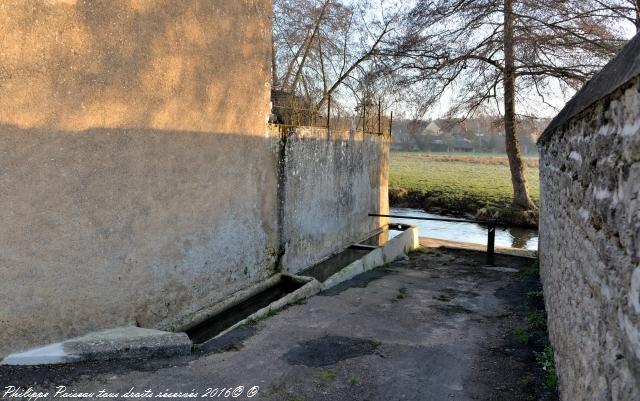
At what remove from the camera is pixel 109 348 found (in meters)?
4.68

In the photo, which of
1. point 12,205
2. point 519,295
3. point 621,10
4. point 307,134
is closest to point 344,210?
point 307,134

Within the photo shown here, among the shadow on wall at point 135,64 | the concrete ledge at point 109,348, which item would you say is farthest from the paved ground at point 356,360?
the shadow on wall at point 135,64

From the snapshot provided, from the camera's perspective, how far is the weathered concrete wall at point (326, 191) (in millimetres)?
8930


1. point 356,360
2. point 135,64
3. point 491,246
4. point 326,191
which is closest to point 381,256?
point 326,191

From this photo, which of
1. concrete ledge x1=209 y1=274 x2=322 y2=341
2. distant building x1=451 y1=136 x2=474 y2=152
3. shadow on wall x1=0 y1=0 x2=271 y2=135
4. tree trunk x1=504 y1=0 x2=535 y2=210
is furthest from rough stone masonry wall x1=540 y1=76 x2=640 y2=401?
distant building x1=451 y1=136 x2=474 y2=152

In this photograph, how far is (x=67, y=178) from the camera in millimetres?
4719

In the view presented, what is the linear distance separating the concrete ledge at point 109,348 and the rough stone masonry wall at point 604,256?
3413 mm

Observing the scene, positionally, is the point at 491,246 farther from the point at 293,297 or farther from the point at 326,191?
the point at 293,297

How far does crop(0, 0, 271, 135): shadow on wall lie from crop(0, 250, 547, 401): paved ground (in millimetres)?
2333

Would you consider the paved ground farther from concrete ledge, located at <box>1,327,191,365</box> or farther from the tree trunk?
the tree trunk

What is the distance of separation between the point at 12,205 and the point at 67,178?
542 millimetres

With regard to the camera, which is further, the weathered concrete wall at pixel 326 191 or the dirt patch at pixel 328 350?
the weathered concrete wall at pixel 326 191

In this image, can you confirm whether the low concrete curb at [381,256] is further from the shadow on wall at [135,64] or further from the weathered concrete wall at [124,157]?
the shadow on wall at [135,64]

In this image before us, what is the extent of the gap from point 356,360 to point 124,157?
10.1ft
